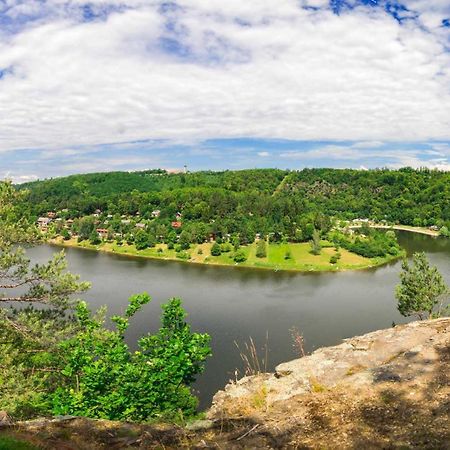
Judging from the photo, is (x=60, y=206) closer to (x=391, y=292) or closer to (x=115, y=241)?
(x=115, y=241)

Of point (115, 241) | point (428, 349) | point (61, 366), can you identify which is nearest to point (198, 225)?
point (115, 241)

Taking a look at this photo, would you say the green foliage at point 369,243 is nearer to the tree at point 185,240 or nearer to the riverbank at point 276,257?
the riverbank at point 276,257

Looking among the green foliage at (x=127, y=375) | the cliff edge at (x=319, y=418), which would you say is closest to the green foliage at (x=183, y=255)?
the green foliage at (x=127, y=375)

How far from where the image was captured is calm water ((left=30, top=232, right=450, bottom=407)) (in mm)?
49594

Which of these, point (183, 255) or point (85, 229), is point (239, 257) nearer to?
point (183, 255)

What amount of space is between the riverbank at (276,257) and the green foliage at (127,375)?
84.2m

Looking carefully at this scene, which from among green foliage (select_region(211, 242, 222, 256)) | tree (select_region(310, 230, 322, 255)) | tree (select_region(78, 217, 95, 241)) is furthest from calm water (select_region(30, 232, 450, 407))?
tree (select_region(78, 217, 95, 241))

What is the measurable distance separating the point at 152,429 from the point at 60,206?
193194 mm

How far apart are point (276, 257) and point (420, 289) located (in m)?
67.6

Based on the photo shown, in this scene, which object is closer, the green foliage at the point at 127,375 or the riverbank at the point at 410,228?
the green foliage at the point at 127,375

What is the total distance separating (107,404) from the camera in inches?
517

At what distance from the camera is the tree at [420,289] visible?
40812 millimetres

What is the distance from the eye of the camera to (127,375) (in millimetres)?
13555

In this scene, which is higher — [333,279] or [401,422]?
[401,422]
